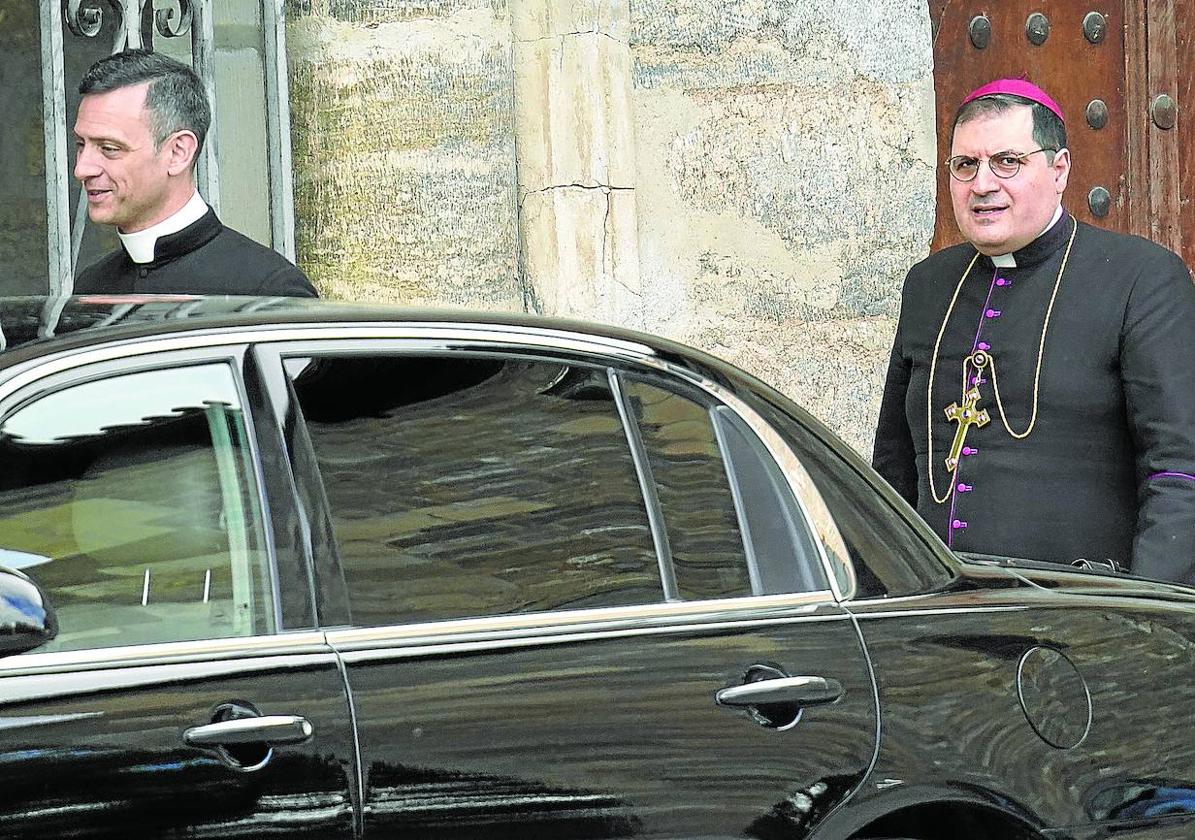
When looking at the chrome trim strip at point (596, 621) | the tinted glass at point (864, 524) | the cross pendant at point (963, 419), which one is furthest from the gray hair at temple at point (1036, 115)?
the chrome trim strip at point (596, 621)

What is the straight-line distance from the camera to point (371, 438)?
2.65 meters

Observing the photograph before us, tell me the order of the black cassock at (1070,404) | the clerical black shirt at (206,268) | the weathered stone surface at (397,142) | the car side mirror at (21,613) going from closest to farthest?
the car side mirror at (21,613), the black cassock at (1070,404), the clerical black shirt at (206,268), the weathered stone surface at (397,142)

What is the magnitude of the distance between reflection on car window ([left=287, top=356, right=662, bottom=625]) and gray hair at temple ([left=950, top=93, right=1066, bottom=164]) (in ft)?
6.15

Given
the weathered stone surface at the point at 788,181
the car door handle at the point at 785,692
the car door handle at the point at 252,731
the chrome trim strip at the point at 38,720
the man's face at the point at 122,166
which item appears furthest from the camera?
the weathered stone surface at the point at 788,181

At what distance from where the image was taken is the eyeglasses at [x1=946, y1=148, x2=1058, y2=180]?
437 centimetres

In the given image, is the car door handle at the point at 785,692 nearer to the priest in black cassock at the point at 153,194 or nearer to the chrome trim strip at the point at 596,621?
the chrome trim strip at the point at 596,621

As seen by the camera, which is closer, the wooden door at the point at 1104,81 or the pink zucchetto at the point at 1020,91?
the pink zucchetto at the point at 1020,91

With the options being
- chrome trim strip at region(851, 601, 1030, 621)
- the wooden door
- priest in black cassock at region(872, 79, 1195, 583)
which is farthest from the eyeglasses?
the wooden door

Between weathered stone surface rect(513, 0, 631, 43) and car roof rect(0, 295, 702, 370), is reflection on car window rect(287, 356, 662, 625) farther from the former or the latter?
weathered stone surface rect(513, 0, 631, 43)

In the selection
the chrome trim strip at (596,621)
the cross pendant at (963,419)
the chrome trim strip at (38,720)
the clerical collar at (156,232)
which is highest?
the clerical collar at (156,232)

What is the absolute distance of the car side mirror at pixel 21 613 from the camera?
2.17 m

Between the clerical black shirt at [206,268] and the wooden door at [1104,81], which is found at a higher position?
the wooden door at [1104,81]

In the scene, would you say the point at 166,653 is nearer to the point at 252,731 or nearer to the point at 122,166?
the point at 252,731

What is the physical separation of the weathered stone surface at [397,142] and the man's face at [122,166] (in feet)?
4.72
